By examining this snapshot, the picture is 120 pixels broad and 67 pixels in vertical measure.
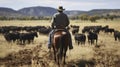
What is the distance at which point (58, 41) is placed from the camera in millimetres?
11125

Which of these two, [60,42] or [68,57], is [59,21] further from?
[68,57]

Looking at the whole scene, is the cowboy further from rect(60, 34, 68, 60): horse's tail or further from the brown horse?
rect(60, 34, 68, 60): horse's tail

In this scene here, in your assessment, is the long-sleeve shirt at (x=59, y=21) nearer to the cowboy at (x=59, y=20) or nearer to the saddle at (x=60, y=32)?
the cowboy at (x=59, y=20)

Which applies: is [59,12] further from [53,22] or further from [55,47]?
[55,47]

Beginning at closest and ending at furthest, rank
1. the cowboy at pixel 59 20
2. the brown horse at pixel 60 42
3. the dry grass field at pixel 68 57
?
the brown horse at pixel 60 42, the dry grass field at pixel 68 57, the cowboy at pixel 59 20

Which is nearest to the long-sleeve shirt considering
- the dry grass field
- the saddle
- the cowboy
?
the cowboy

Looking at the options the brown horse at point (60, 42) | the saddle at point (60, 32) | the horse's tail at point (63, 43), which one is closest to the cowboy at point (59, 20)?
the saddle at point (60, 32)

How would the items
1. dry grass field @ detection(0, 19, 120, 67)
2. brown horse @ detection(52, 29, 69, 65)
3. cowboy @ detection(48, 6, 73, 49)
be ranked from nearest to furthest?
brown horse @ detection(52, 29, 69, 65)
dry grass field @ detection(0, 19, 120, 67)
cowboy @ detection(48, 6, 73, 49)

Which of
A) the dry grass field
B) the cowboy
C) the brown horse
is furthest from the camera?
the cowboy

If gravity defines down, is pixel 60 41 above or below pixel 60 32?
below

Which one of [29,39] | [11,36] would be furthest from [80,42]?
[11,36]

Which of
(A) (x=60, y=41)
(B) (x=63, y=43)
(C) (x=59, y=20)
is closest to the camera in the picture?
(A) (x=60, y=41)

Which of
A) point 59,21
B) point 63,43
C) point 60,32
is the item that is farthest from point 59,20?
point 63,43

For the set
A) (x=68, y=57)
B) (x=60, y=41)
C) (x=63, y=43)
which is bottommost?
(x=68, y=57)
